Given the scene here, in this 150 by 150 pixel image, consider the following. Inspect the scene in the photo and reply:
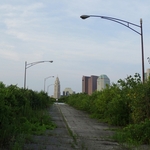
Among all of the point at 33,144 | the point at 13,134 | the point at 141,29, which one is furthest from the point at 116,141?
the point at 141,29

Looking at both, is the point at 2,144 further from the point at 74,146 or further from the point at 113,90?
the point at 113,90

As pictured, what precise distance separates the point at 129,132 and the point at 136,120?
366 cm

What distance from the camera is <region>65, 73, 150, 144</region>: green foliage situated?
1292 cm

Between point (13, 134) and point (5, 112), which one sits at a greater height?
point (5, 112)

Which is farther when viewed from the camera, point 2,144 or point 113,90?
point 113,90

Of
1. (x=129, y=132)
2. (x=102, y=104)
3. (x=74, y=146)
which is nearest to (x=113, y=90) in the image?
(x=102, y=104)

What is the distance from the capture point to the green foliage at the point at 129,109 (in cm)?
1292

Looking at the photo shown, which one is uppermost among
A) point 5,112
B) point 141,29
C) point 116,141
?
point 141,29

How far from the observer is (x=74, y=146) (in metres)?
10.9

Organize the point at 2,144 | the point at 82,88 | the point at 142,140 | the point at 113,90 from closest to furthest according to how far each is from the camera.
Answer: the point at 2,144
the point at 142,140
the point at 113,90
the point at 82,88

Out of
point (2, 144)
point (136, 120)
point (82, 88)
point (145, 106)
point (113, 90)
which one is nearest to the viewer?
point (2, 144)

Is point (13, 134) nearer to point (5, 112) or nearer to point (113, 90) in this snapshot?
point (5, 112)

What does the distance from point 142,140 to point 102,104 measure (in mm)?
13345

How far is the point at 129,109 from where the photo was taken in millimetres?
20625
